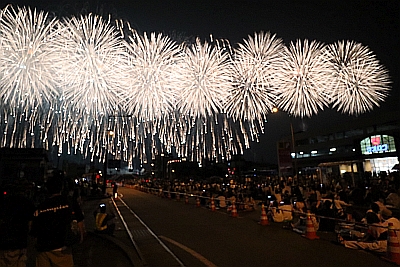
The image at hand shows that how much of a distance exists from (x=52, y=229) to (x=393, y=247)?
22.1 feet

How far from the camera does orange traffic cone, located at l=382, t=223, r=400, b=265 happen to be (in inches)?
272

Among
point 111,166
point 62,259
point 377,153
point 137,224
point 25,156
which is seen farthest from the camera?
point 25,156

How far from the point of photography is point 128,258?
25.7 ft

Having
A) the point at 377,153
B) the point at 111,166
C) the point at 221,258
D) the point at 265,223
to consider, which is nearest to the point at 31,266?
the point at 221,258

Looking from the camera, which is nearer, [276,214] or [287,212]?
[287,212]

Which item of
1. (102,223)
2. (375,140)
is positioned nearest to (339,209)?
(102,223)

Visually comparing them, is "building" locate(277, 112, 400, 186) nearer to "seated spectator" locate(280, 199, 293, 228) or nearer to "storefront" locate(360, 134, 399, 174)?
"storefront" locate(360, 134, 399, 174)

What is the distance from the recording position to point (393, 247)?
23.0ft

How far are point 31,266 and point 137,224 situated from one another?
23.1 ft

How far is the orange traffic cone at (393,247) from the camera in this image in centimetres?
692

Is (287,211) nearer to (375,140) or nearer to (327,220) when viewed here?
(327,220)

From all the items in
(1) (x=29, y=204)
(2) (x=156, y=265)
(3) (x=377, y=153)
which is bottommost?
(2) (x=156, y=265)

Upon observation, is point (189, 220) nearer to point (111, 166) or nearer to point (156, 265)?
point (156, 265)

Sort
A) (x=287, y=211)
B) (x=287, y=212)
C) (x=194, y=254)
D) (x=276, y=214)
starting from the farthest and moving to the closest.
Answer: (x=276, y=214) < (x=287, y=212) < (x=287, y=211) < (x=194, y=254)
